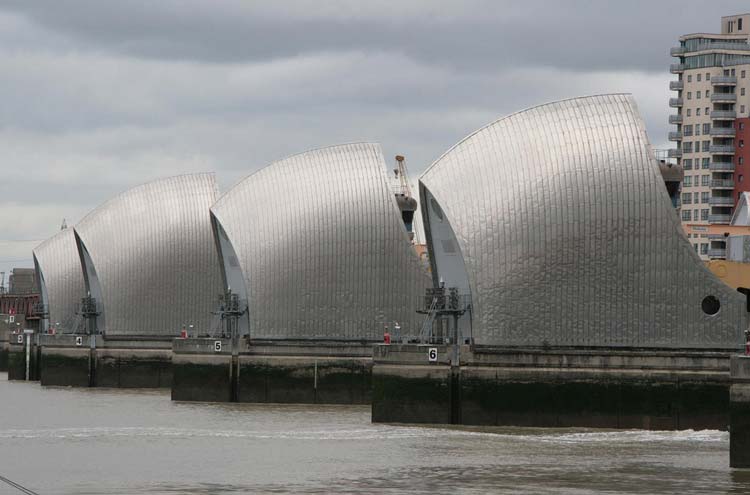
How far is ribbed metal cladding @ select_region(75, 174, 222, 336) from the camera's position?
84.2 metres

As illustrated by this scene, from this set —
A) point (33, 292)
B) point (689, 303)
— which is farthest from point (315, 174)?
point (33, 292)

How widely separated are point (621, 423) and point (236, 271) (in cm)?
2757

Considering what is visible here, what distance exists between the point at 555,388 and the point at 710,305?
6694mm

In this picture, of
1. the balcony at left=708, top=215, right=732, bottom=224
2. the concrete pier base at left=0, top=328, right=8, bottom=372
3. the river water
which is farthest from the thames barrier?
the balcony at left=708, top=215, right=732, bottom=224

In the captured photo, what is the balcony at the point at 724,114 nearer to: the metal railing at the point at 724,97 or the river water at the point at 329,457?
the metal railing at the point at 724,97

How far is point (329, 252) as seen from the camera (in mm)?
70125

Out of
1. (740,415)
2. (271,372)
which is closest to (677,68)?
(271,372)

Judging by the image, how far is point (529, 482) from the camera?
38.7 meters

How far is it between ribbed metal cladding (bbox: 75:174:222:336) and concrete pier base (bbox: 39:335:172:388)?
2064 mm

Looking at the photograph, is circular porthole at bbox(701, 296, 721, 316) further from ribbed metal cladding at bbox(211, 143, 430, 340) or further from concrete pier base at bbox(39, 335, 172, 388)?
concrete pier base at bbox(39, 335, 172, 388)

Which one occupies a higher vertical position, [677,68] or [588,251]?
[677,68]

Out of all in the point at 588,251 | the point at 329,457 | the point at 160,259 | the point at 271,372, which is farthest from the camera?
the point at 160,259

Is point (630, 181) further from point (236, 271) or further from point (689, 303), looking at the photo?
point (236, 271)

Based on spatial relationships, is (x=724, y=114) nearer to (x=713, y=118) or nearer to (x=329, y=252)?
(x=713, y=118)
